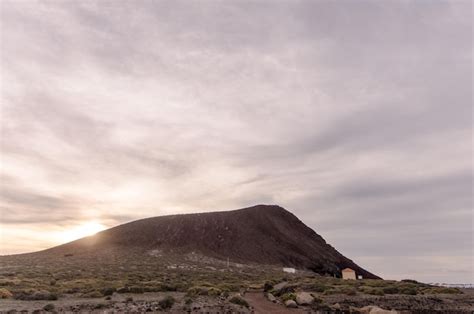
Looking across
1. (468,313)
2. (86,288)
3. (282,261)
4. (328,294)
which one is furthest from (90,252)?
(468,313)

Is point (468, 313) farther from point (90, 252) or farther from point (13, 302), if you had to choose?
point (90, 252)

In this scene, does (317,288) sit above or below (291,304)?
above

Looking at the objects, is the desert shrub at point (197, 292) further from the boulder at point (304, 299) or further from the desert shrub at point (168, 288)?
the boulder at point (304, 299)

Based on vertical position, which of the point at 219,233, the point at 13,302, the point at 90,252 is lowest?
the point at 13,302

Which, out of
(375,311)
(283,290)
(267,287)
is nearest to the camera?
(375,311)

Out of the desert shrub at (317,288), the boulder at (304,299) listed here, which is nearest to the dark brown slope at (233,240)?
the desert shrub at (317,288)

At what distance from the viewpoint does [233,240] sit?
115625 mm

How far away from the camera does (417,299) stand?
3684 centimetres

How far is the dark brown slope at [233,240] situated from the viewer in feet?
357

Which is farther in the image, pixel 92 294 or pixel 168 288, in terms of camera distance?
pixel 168 288

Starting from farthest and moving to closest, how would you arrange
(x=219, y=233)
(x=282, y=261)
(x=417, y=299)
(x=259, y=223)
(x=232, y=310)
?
(x=259, y=223), (x=219, y=233), (x=282, y=261), (x=417, y=299), (x=232, y=310)

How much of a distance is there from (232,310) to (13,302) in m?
15.3

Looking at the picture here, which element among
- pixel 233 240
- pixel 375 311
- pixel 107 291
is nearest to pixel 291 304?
pixel 375 311

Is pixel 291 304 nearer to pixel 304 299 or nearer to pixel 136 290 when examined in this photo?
pixel 304 299
